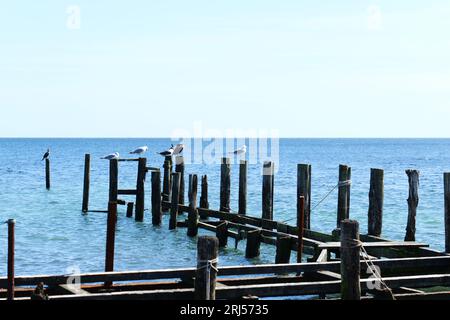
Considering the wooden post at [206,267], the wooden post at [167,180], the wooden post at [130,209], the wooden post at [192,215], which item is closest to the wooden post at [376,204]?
the wooden post at [192,215]

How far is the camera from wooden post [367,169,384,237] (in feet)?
56.8

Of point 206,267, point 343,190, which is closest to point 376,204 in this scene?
point 343,190

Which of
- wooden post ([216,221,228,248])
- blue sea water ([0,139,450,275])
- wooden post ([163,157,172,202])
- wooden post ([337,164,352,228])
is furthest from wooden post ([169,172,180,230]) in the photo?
wooden post ([337,164,352,228])

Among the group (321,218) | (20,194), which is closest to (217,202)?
(321,218)

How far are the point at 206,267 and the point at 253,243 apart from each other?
905 centimetres

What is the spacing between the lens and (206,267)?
991cm

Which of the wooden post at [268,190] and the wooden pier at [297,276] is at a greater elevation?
the wooden post at [268,190]

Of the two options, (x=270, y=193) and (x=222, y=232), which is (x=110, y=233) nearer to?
(x=222, y=232)

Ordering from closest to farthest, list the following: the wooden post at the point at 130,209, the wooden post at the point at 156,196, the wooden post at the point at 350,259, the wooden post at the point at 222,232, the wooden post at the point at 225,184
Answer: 1. the wooden post at the point at 350,259
2. the wooden post at the point at 222,232
3. the wooden post at the point at 225,184
4. the wooden post at the point at 156,196
5. the wooden post at the point at 130,209

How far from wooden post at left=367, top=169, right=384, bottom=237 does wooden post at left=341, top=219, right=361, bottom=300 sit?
6.71 m

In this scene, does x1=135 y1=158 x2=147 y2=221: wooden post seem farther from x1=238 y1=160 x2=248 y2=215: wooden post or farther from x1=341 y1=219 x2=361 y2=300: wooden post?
x1=341 y1=219 x2=361 y2=300: wooden post

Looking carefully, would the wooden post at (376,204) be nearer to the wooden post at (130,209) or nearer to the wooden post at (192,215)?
the wooden post at (192,215)

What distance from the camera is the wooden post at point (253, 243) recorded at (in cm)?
1852

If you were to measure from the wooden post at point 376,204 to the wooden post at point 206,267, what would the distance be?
8007 mm
